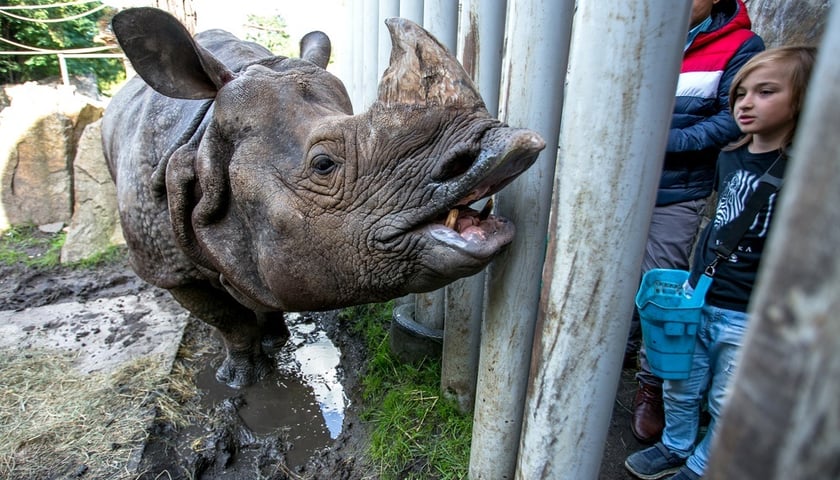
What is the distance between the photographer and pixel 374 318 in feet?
13.5

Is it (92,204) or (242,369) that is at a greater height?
(92,204)

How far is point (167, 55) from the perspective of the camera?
220cm

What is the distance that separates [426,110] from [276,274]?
0.92 meters

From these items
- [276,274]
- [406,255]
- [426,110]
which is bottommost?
[276,274]

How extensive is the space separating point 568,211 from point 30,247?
22.7 ft

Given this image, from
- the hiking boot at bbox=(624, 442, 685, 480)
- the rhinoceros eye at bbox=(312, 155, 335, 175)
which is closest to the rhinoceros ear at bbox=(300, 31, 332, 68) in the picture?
the rhinoceros eye at bbox=(312, 155, 335, 175)

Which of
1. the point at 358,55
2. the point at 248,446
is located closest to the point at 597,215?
the point at 248,446

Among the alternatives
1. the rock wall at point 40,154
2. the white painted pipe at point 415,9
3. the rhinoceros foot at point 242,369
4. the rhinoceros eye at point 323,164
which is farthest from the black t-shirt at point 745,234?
the rock wall at point 40,154

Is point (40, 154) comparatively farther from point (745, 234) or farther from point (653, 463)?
point (745, 234)

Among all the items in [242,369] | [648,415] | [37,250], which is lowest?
[37,250]

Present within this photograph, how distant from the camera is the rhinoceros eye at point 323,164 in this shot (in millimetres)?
1910

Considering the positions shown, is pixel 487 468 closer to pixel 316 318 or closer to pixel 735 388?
pixel 735 388

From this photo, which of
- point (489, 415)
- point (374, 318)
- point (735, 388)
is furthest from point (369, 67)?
point (735, 388)

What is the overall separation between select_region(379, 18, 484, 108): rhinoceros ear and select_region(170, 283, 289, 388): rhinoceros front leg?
198cm
